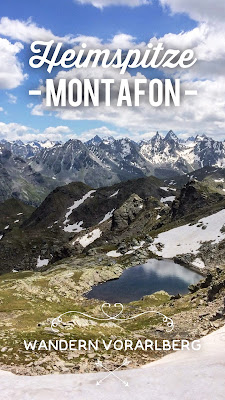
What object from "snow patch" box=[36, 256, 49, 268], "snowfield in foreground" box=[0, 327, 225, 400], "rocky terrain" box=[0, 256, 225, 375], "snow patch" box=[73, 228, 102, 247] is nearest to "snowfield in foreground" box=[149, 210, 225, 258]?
"snow patch" box=[73, 228, 102, 247]

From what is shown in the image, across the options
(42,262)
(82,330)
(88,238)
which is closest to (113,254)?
(88,238)

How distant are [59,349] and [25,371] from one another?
4.68m

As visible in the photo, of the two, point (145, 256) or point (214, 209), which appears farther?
point (214, 209)

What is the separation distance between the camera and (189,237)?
13412cm

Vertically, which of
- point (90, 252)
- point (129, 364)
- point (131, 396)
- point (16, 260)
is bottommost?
point (16, 260)

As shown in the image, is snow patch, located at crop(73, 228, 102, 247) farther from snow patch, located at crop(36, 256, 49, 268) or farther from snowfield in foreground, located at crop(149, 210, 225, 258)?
snowfield in foreground, located at crop(149, 210, 225, 258)

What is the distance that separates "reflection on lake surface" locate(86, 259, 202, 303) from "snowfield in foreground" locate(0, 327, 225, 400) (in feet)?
221

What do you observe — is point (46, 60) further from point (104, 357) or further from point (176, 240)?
point (176, 240)

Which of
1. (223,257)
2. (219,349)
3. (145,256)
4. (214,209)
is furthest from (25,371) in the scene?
(214,209)

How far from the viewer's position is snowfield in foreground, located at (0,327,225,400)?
15203mm

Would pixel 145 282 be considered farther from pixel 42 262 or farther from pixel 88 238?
pixel 42 262

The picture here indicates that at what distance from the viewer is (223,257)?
111 meters

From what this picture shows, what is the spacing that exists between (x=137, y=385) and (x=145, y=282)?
85.1 meters

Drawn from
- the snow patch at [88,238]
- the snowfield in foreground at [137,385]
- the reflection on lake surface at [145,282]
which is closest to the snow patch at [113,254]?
the reflection on lake surface at [145,282]
